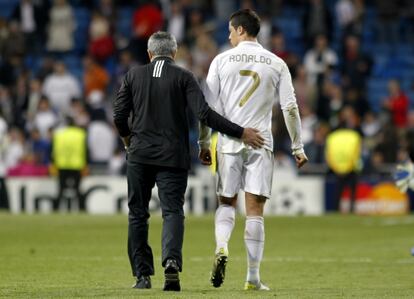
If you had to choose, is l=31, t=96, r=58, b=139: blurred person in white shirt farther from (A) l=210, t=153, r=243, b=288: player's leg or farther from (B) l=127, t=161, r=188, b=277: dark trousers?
(B) l=127, t=161, r=188, b=277: dark trousers

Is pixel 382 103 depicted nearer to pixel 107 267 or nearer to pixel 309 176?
pixel 309 176

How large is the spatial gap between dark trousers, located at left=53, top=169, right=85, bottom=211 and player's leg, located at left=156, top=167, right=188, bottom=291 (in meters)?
14.7

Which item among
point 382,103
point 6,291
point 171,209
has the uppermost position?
point 382,103

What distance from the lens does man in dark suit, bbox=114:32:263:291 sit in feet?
32.6

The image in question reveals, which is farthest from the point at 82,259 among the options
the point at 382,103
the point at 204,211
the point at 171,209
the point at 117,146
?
the point at 382,103

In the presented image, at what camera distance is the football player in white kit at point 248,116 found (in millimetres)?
10258

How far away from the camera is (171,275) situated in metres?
9.79

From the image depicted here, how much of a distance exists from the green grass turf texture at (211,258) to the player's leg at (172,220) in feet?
0.68

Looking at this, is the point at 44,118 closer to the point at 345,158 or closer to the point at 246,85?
the point at 345,158

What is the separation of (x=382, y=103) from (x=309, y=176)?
3419mm

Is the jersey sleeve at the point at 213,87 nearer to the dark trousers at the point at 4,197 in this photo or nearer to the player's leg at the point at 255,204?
the player's leg at the point at 255,204

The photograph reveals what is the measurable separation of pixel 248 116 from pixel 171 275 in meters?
1.49

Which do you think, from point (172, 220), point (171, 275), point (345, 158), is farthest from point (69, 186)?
point (171, 275)

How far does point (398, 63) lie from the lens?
28.9 meters
